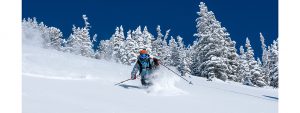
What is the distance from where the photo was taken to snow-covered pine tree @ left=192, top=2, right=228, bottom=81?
41.7 meters

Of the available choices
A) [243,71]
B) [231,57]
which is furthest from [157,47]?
[231,57]

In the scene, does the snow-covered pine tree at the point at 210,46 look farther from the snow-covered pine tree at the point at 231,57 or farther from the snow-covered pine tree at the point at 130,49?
the snow-covered pine tree at the point at 130,49

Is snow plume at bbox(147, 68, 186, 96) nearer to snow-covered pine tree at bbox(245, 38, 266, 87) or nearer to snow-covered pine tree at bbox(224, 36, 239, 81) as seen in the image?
snow-covered pine tree at bbox(224, 36, 239, 81)

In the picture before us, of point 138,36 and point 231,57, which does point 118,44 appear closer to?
point 138,36

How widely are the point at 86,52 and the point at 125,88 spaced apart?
52.7 m

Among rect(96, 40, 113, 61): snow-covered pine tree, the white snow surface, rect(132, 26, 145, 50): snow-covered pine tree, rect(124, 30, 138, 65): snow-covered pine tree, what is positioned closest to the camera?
the white snow surface

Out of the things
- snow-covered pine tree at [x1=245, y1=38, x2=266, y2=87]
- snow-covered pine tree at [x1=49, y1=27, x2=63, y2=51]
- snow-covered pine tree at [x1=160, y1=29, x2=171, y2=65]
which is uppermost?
snow-covered pine tree at [x1=49, y1=27, x2=63, y2=51]

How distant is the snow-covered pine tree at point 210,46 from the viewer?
41.7 metres

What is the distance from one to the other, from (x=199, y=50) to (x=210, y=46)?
63.1 inches

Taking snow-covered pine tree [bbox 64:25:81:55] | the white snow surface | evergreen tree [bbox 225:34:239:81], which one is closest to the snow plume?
the white snow surface

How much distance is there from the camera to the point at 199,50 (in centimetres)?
4366

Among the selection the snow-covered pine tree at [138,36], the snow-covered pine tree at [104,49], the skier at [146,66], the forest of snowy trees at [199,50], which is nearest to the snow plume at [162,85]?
the skier at [146,66]

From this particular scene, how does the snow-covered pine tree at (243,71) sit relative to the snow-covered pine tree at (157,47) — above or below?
below
